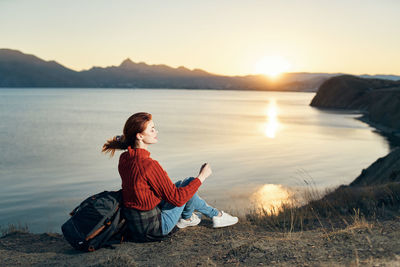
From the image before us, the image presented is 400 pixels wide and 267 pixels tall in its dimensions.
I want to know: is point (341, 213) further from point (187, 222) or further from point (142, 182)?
point (142, 182)

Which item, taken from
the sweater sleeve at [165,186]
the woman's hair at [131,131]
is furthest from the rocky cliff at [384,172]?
the woman's hair at [131,131]

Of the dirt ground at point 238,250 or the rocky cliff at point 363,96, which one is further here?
the rocky cliff at point 363,96

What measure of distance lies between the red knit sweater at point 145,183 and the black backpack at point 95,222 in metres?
0.19

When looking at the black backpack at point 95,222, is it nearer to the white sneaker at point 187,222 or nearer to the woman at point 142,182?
the woman at point 142,182

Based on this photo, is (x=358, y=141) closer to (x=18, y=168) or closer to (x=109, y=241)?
(x=18, y=168)

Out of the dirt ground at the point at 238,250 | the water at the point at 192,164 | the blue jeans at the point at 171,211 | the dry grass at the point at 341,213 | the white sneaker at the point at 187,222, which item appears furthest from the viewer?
the water at the point at 192,164

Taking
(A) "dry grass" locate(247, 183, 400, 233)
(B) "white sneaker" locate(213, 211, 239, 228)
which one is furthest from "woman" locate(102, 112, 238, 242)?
(A) "dry grass" locate(247, 183, 400, 233)

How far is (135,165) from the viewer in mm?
4605

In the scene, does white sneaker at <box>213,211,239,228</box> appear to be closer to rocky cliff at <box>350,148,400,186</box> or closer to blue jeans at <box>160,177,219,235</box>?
blue jeans at <box>160,177,219,235</box>

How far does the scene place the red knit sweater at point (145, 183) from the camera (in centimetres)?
461

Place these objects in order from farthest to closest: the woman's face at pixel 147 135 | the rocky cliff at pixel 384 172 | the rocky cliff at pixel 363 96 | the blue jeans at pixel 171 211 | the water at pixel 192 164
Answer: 1. the rocky cliff at pixel 363 96
2. the water at pixel 192 164
3. the rocky cliff at pixel 384 172
4. the blue jeans at pixel 171 211
5. the woman's face at pixel 147 135

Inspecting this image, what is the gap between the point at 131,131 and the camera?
4668 millimetres

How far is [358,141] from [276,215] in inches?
925

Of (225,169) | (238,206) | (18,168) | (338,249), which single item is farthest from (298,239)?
(18,168)
